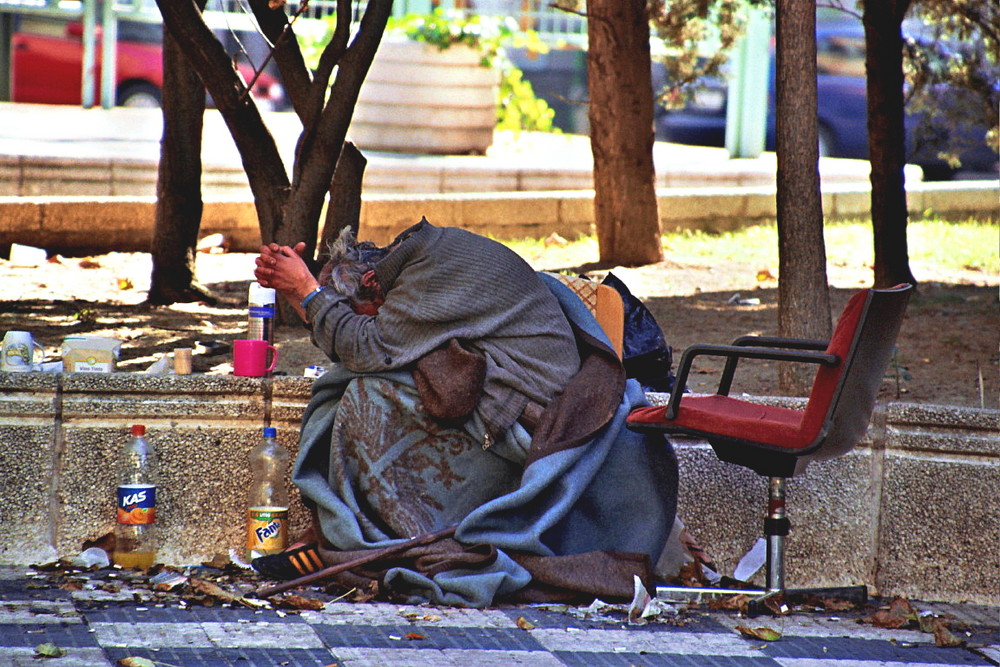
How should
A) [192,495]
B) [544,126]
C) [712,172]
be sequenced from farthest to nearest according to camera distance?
[544,126] → [712,172] → [192,495]

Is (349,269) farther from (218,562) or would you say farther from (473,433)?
(218,562)

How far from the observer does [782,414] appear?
4.55 m

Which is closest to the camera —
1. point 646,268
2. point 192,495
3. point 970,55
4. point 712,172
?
point 192,495

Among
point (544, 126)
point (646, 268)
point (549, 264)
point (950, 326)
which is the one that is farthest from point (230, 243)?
point (544, 126)

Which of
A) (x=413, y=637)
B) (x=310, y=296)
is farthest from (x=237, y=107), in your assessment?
(x=413, y=637)

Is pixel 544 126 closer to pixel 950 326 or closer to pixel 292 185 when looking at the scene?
pixel 950 326

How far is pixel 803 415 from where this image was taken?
165 inches

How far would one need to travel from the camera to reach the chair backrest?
3951 mm

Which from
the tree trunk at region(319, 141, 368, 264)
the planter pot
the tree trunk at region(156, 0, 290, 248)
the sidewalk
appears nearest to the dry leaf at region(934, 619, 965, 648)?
the tree trunk at region(319, 141, 368, 264)

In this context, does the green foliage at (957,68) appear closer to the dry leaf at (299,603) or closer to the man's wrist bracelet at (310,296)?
the man's wrist bracelet at (310,296)

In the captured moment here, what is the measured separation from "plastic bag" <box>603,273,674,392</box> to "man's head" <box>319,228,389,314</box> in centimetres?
97

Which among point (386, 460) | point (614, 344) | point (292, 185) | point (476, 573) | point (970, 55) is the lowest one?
point (476, 573)

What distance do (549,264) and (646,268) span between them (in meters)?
0.68

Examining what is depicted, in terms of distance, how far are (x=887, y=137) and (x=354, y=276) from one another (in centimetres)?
476
